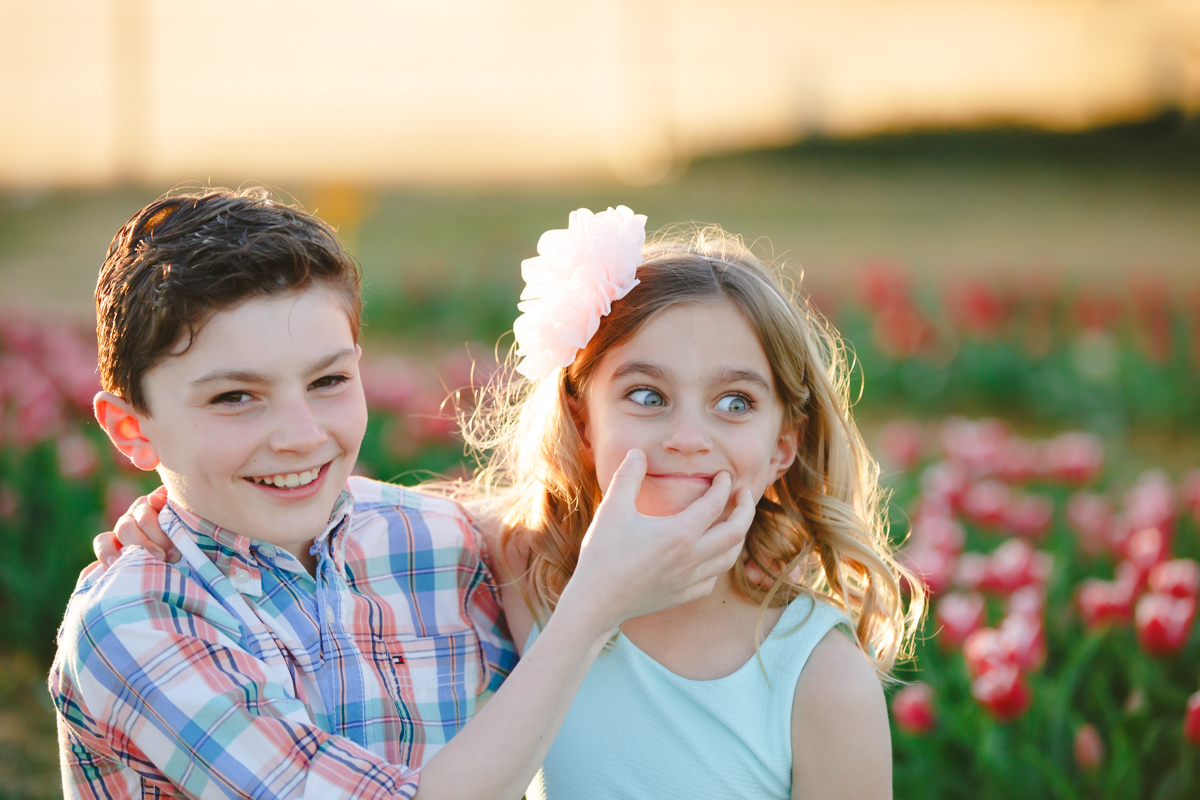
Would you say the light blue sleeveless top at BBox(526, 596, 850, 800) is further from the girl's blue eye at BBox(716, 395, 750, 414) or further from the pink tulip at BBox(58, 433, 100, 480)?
the pink tulip at BBox(58, 433, 100, 480)

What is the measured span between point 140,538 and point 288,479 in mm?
261

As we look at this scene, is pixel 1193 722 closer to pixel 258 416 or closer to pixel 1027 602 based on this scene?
pixel 1027 602

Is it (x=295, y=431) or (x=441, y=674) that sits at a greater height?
(x=295, y=431)

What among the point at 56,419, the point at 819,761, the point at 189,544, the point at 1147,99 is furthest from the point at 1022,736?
the point at 1147,99

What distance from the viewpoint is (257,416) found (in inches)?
64.1

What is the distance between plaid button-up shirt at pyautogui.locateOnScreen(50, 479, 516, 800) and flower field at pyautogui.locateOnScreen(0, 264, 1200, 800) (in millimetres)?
723

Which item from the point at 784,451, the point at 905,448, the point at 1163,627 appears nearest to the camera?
the point at 784,451

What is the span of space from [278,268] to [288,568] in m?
0.51

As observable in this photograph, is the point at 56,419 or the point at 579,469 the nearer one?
the point at 579,469

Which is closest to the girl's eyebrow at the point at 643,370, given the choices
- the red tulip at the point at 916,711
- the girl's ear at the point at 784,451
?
the girl's ear at the point at 784,451

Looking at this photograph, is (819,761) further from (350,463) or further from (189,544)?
(189,544)

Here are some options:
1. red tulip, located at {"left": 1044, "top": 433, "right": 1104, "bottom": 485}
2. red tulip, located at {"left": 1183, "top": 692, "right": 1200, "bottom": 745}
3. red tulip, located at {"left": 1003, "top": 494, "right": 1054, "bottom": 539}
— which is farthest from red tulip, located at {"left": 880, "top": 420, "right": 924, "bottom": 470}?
red tulip, located at {"left": 1183, "top": 692, "right": 1200, "bottom": 745}

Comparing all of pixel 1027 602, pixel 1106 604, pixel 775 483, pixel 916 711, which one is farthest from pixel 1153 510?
pixel 775 483

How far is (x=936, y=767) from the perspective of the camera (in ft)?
7.90
